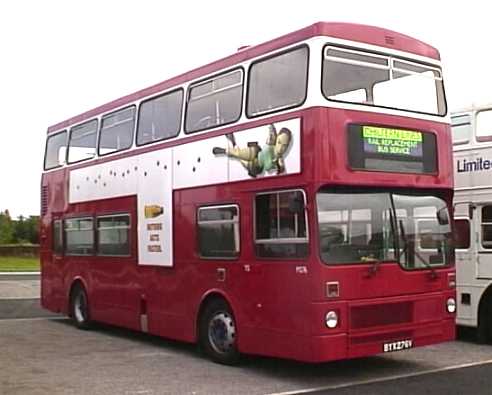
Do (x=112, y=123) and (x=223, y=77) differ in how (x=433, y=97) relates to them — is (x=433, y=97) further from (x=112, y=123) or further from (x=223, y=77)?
(x=112, y=123)

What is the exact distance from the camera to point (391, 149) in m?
9.60

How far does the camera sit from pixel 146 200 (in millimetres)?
12539

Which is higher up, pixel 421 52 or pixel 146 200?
pixel 421 52

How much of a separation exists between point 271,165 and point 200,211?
1860mm

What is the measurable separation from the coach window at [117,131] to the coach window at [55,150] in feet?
6.45

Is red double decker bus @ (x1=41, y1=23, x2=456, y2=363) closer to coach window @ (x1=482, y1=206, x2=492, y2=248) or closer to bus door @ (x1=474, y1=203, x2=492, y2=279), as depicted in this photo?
bus door @ (x1=474, y1=203, x2=492, y2=279)

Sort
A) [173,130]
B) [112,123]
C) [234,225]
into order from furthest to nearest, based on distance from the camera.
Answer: [112,123]
[173,130]
[234,225]

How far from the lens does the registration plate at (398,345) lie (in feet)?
30.7

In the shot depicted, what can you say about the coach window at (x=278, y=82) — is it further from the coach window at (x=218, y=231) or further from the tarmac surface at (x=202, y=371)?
the tarmac surface at (x=202, y=371)

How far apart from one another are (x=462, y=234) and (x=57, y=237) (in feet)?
27.1

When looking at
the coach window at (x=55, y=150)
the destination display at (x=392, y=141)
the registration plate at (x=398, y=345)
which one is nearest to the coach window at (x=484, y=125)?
the destination display at (x=392, y=141)

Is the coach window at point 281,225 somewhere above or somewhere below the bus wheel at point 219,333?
above

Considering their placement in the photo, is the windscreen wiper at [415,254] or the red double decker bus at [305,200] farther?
the windscreen wiper at [415,254]

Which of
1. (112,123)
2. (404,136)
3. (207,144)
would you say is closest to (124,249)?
(112,123)
